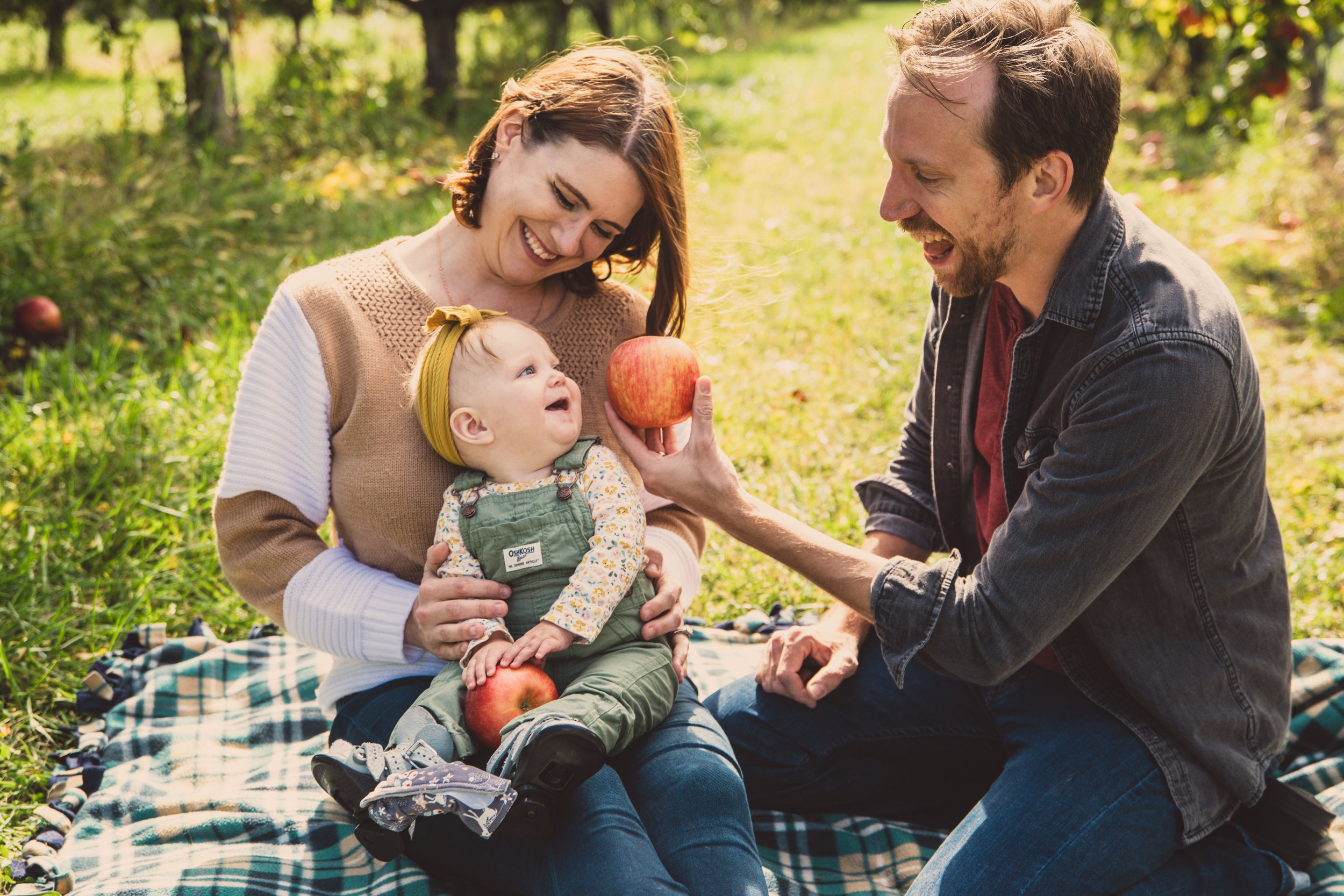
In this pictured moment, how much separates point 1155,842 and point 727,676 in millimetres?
1272

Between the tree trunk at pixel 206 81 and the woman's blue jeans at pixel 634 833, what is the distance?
547cm

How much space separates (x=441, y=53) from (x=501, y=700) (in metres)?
8.77

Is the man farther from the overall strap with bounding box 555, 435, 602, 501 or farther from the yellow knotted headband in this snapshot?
the yellow knotted headband

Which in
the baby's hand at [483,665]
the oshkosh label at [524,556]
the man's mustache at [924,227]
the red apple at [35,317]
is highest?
the man's mustache at [924,227]

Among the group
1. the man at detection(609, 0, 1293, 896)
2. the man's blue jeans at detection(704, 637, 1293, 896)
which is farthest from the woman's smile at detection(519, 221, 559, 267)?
the man's blue jeans at detection(704, 637, 1293, 896)

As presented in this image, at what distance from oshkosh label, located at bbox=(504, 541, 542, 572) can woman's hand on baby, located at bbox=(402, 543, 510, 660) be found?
0.17 ft

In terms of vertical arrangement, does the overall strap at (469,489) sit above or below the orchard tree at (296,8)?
below

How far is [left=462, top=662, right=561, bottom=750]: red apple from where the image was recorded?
81.9 inches

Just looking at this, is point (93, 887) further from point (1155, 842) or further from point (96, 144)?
point (96, 144)

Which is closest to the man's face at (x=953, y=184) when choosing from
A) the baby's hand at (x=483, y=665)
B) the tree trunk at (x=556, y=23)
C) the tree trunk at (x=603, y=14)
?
the baby's hand at (x=483, y=665)

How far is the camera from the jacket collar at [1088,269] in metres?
2.15

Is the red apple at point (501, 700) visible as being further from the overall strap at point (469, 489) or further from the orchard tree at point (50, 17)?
the orchard tree at point (50, 17)

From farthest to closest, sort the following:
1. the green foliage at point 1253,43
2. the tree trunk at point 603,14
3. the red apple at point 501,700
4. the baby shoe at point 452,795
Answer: the tree trunk at point 603,14
the green foliage at point 1253,43
the red apple at point 501,700
the baby shoe at point 452,795

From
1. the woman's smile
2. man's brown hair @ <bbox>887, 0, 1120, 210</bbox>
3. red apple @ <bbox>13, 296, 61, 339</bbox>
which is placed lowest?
red apple @ <bbox>13, 296, 61, 339</bbox>
